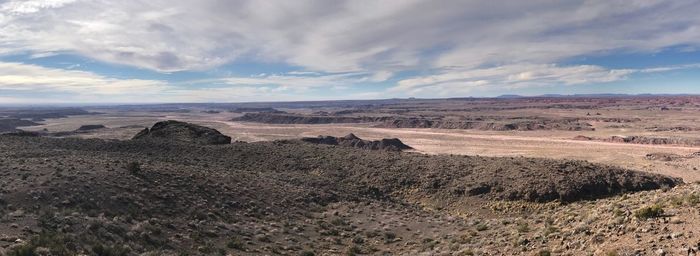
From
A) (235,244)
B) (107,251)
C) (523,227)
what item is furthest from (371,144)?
(107,251)

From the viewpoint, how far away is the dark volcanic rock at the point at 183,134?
2007 inches

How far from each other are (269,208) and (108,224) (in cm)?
1013

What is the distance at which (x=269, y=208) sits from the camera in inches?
1031

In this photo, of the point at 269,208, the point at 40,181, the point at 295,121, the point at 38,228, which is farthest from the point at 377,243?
the point at 295,121

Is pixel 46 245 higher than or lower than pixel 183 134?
lower

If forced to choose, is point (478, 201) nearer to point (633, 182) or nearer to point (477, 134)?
point (633, 182)

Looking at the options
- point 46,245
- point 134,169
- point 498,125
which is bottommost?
point 498,125

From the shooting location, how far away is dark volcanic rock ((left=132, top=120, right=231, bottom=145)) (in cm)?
5097

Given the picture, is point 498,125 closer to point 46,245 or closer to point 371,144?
point 371,144

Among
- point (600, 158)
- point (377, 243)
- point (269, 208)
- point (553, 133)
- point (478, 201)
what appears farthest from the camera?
point (553, 133)

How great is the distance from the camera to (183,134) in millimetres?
53250

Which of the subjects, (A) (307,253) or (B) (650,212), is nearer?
(B) (650,212)

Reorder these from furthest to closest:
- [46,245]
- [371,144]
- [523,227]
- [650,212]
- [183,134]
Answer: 1. [371,144]
2. [183,134]
3. [523,227]
4. [46,245]
5. [650,212]

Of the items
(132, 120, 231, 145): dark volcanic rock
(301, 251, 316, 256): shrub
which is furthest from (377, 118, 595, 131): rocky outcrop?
(301, 251, 316, 256): shrub
